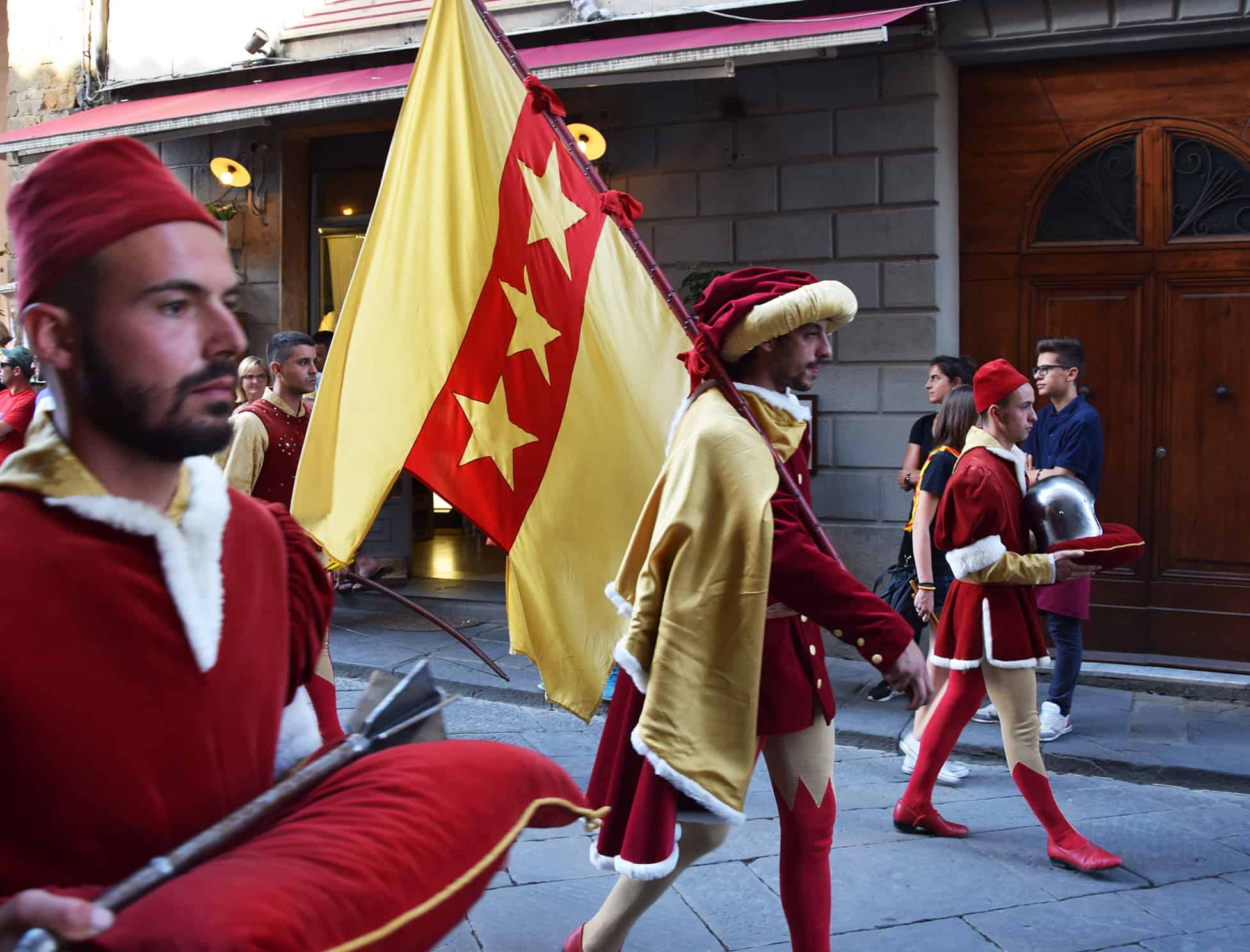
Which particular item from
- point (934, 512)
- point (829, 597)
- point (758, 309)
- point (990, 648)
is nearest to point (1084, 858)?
point (990, 648)

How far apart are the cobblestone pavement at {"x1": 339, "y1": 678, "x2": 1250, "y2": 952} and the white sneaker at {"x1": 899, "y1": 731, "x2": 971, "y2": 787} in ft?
0.37

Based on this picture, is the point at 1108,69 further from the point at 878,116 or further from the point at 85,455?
the point at 85,455

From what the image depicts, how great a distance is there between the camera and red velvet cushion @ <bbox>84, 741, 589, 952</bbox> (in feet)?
3.80

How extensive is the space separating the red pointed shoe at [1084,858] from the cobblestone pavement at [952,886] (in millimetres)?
46

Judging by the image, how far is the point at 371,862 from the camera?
130cm

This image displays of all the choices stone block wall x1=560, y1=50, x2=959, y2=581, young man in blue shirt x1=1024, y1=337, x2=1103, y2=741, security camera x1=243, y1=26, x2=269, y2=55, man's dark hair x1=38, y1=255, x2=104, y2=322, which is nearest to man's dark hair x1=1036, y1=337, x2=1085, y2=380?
young man in blue shirt x1=1024, y1=337, x2=1103, y2=741

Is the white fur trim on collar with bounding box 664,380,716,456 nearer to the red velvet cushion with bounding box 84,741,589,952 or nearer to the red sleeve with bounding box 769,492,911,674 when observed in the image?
the red sleeve with bounding box 769,492,911,674

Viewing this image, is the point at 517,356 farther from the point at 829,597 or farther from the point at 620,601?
the point at 829,597

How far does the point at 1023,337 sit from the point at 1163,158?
1.39 meters

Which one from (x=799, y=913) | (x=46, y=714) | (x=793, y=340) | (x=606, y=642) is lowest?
(x=799, y=913)

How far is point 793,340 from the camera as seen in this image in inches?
126

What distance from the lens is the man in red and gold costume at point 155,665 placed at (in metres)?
1.27

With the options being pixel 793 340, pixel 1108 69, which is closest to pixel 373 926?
pixel 793 340

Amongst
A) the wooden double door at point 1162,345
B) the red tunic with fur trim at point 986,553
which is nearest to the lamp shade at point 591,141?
the wooden double door at point 1162,345
